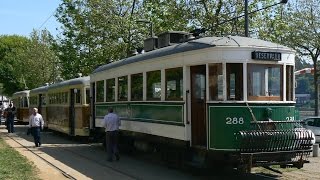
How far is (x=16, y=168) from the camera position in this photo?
552 inches

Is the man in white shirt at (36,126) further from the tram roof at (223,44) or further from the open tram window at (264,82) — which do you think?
the open tram window at (264,82)

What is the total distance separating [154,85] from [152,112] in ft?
2.41

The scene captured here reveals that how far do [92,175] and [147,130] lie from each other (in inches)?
85.3

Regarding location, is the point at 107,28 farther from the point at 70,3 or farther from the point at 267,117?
the point at 267,117

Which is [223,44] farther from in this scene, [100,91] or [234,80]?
[100,91]

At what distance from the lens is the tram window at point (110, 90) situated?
59.0 feet

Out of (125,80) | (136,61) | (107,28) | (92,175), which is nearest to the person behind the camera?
(92,175)

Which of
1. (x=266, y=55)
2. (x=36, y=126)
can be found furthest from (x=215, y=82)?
(x=36, y=126)

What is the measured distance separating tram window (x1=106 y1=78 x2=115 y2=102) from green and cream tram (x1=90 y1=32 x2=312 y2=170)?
15.1 ft

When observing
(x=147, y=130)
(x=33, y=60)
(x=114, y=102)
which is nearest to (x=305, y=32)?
(x=114, y=102)

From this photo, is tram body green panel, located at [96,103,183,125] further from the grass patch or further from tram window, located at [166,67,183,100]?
the grass patch

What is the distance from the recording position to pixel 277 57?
11742 millimetres

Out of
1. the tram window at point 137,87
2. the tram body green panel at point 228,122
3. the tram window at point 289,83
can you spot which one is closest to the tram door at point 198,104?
the tram body green panel at point 228,122

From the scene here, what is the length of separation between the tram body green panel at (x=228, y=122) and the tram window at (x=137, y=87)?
4247 mm
